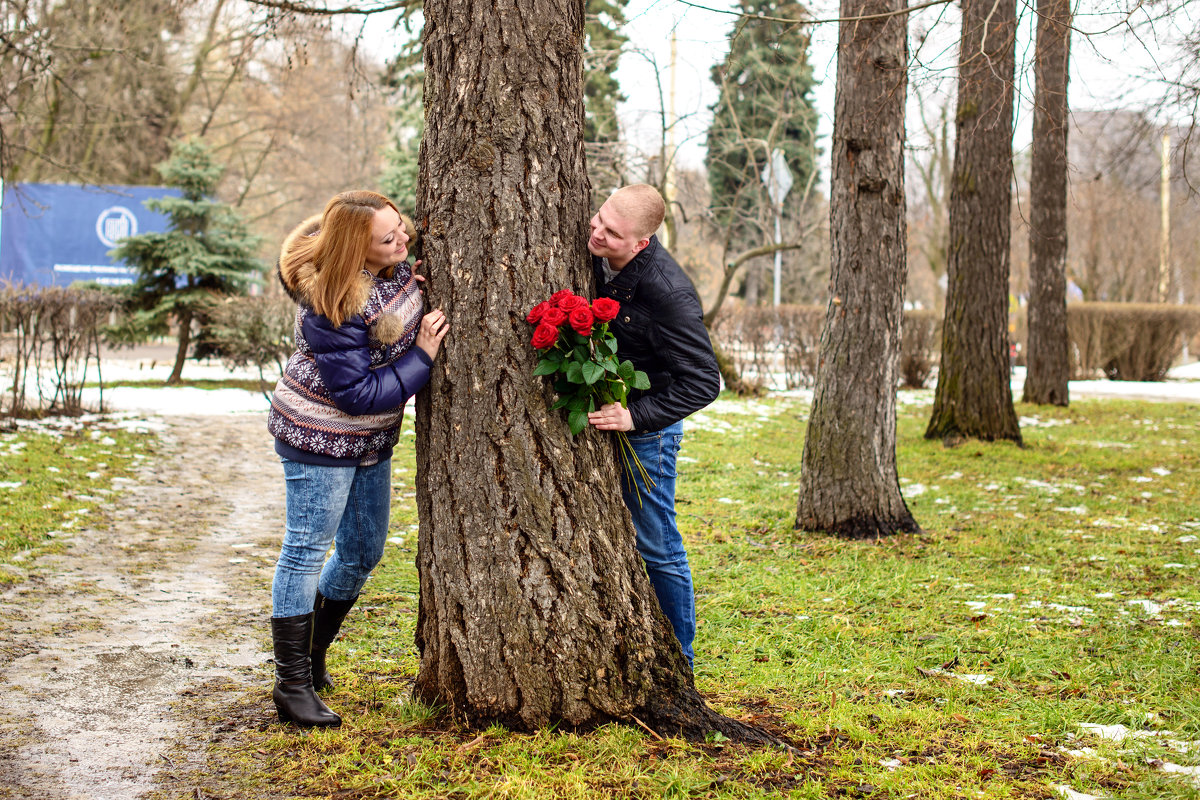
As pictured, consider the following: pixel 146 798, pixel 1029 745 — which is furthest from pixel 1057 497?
pixel 146 798

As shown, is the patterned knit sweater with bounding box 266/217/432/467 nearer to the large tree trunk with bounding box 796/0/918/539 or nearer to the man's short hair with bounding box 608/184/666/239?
the man's short hair with bounding box 608/184/666/239

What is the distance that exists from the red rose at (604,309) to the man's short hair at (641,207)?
0.28 m

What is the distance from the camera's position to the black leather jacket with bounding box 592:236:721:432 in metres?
3.02

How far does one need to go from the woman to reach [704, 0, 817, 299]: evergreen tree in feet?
8.89

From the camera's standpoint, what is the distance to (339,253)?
2.83 meters

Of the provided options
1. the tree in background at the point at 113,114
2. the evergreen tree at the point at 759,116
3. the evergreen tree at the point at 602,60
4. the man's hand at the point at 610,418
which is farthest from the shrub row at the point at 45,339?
the tree in background at the point at 113,114

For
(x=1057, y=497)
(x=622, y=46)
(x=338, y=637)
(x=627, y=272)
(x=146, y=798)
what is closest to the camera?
(x=146, y=798)

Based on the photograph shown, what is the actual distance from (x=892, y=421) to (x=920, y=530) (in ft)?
2.44

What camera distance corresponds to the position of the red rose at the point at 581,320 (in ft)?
8.94

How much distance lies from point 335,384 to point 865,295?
3995 millimetres

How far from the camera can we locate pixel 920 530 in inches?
239

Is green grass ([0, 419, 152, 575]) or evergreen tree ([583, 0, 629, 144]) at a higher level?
evergreen tree ([583, 0, 629, 144])

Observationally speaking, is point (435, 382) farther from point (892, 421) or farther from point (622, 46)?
point (622, 46)

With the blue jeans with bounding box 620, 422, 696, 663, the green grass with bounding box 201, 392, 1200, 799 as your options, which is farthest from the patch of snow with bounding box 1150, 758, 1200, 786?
the blue jeans with bounding box 620, 422, 696, 663
